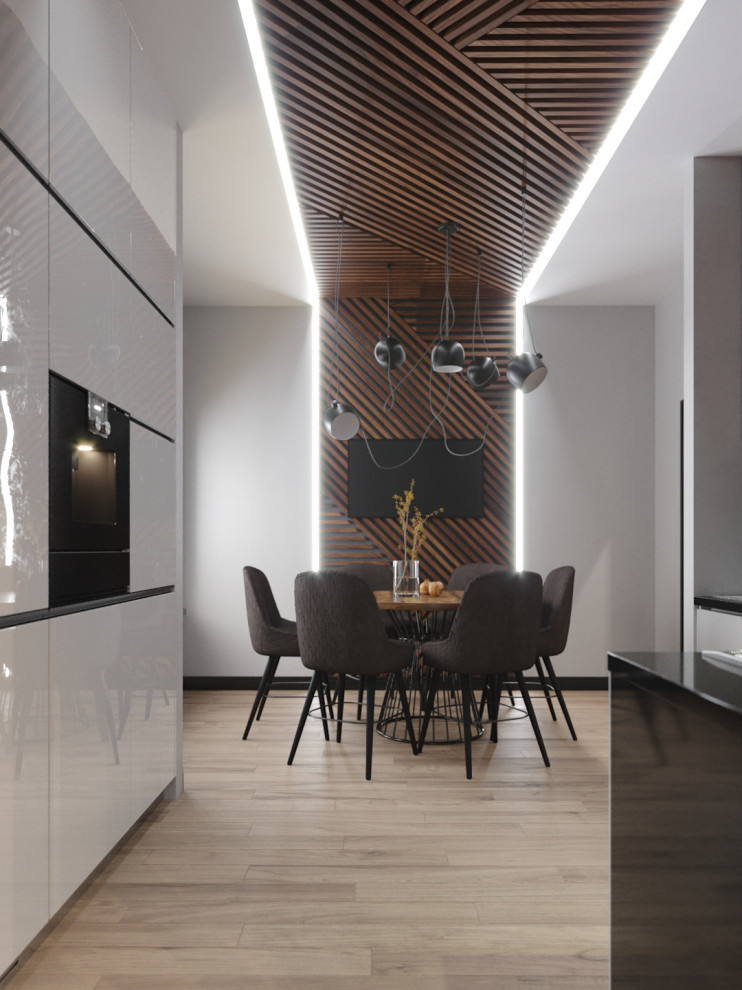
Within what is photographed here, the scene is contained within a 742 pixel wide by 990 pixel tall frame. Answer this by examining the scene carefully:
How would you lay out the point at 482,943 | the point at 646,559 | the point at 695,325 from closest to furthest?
1. the point at 482,943
2. the point at 695,325
3. the point at 646,559

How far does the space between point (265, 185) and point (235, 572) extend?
319 cm

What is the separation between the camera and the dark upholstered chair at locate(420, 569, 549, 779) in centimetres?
398

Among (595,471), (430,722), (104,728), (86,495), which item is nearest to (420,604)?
(430,722)

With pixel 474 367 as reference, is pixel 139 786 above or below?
below

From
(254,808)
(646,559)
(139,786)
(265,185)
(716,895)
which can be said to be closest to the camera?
(716,895)

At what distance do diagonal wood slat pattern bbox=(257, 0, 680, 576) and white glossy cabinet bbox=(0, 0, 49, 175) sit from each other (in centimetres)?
114

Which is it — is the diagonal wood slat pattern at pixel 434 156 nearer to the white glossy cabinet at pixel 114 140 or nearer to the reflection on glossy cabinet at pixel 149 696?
the white glossy cabinet at pixel 114 140

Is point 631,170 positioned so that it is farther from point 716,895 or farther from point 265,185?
point 716,895

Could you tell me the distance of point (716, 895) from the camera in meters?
1.24

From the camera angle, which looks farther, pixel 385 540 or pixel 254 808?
pixel 385 540

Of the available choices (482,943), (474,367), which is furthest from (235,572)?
(482,943)

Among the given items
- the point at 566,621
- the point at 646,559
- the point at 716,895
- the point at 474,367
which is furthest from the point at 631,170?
the point at 716,895

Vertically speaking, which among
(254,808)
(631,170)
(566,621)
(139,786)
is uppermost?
(631,170)

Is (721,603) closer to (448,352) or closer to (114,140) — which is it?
(448,352)
